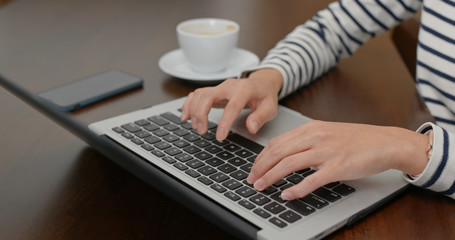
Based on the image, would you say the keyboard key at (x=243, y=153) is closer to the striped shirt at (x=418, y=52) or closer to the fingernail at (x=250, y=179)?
the fingernail at (x=250, y=179)

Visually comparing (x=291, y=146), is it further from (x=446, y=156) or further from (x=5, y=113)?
(x=5, y=113)

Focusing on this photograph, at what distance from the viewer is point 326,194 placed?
0.54 meters

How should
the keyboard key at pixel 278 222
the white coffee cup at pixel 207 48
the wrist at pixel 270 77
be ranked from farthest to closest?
1. the white coffee cup at pixel 207 48
2. the wrist at pixel 270 77
3. the keyboard key at pixel 278 222

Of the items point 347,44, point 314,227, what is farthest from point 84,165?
point 347,44

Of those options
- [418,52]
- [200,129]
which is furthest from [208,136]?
[418,52]

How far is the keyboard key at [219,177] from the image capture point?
1.86 feet

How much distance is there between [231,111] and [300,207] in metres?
0.22

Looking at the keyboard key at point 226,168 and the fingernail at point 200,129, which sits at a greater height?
the fingernail at point 200,129

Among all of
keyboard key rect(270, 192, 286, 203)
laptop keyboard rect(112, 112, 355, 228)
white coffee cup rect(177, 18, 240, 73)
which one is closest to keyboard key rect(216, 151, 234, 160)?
laptop keyboard rect(112, 112, 355, 228)

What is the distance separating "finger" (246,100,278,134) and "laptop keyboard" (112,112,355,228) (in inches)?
0.8

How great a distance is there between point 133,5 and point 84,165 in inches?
29.6

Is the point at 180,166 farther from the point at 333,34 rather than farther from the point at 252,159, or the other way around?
the point at 333,34

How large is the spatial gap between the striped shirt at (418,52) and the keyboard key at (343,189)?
0.08m

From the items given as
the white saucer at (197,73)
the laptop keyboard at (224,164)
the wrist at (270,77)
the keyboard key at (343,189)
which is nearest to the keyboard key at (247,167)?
the laptop keyboard at (224,164)
